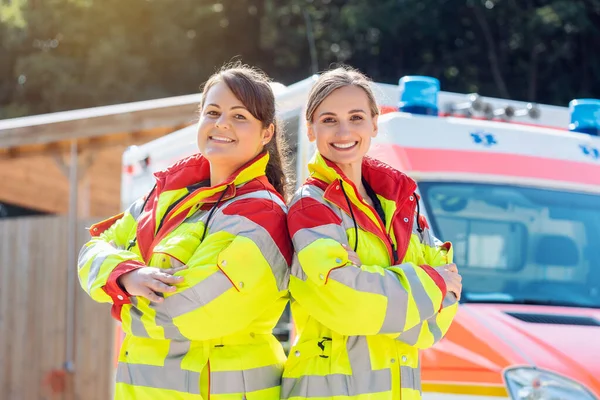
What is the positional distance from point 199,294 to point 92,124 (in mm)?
7844

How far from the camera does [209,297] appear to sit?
2.67 meters

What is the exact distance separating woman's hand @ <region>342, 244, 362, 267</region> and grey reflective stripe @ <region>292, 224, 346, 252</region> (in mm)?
41

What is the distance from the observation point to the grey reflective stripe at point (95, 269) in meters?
2.86

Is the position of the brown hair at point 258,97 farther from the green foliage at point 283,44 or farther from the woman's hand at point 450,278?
the green foliage at point 283,44

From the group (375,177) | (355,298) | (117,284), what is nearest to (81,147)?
(375,177)

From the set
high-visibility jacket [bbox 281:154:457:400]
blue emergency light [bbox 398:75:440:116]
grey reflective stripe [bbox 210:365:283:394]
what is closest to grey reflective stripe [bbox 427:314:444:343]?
high-visibility jacket [bbox 281:154:457:400]

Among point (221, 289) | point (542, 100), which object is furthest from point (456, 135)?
point (542, 100)

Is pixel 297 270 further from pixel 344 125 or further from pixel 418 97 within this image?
pixel 418 97

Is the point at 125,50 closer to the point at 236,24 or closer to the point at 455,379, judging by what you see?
the point at 236,24

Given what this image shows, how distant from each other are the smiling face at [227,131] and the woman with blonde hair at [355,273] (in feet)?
0.72

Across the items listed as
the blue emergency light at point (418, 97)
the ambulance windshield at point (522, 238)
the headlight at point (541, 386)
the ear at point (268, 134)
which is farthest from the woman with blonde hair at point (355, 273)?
the blue emergency light at point (418, 97)

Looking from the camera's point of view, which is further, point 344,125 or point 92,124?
point 92,124

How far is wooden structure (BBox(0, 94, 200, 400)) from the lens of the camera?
10109 mm

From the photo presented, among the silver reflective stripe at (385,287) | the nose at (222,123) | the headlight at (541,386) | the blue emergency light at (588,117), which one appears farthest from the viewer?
the blue emergency light at (588,117)
